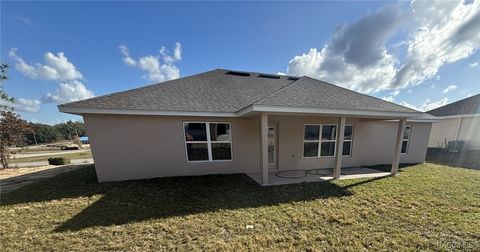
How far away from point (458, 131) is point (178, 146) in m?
21.0

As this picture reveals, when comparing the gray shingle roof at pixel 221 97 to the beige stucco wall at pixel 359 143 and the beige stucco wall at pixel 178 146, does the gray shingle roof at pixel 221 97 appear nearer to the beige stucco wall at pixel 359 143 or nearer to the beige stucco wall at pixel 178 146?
the beige stucco wall at pixel 178 146

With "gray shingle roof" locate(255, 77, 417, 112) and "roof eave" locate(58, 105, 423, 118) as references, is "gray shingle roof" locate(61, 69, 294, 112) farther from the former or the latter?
"gray shingle roof" locate(255, 77, 417, 112)

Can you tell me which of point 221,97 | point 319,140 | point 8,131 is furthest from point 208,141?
point 8,131

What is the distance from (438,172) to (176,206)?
423 inches

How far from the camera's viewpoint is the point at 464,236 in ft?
10.4

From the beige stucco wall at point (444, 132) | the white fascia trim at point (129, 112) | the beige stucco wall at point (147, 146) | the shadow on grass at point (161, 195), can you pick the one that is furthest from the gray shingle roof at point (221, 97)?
the beige stucco wall at point (444, 132)

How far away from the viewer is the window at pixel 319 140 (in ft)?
25.6

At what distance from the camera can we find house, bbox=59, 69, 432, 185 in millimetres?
5805

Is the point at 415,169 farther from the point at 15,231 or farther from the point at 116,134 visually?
the point at 15,231

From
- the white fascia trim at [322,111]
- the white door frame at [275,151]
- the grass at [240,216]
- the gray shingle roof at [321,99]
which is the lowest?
the grass at [240,216]

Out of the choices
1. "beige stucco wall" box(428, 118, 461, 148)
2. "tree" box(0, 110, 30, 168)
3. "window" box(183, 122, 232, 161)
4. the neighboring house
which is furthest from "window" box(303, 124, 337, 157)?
"tree" box(0, 110, 30, 168)

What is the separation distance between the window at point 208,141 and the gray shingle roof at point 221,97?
772mm

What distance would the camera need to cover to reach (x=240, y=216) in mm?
3889


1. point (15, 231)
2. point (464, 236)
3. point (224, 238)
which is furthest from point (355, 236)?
point (15, 231)
